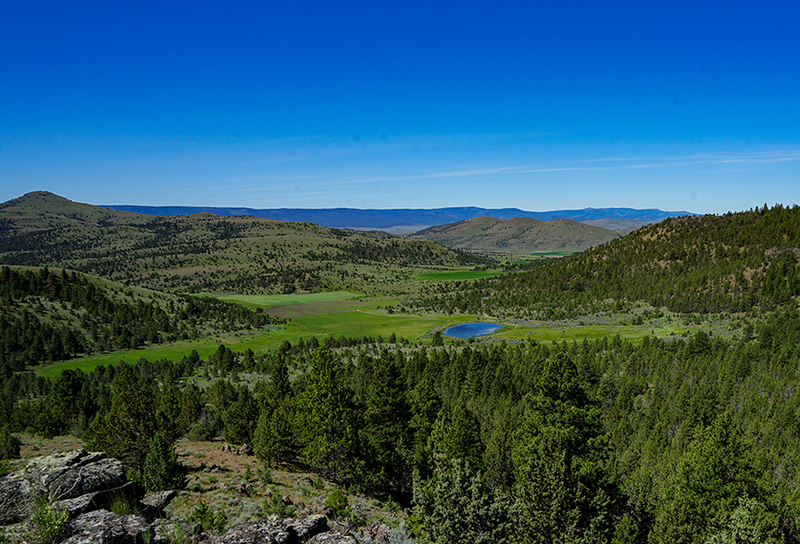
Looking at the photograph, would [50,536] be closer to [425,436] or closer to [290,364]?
[425,436]

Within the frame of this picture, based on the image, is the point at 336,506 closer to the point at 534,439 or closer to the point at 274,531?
the point at 274,531

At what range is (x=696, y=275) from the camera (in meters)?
158

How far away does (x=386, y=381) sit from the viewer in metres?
40.8

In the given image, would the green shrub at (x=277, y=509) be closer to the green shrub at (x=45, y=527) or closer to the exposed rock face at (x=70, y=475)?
the exposed rock face at (x=70, y=475)

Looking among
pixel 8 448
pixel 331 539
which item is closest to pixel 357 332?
pixel 8 448

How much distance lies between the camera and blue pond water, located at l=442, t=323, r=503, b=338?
145 meters

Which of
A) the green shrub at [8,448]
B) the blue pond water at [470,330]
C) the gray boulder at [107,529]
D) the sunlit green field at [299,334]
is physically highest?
the gray boulder at [107,529]

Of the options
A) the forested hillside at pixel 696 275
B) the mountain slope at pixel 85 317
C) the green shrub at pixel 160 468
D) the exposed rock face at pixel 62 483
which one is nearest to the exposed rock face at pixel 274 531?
the exposed rock face at pixel 62 483

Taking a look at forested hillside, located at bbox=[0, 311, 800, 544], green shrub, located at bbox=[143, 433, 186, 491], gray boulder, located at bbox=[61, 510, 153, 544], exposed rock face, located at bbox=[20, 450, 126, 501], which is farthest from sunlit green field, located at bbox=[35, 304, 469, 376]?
gray boulder, located at bbox=[61, 510, 153, 544]

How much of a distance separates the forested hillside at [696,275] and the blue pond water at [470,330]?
19.2 meters

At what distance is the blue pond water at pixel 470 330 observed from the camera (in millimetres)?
145262

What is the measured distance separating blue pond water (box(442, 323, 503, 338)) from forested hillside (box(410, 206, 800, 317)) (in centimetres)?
1923

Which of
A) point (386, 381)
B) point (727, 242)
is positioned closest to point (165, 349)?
point (386, 381)

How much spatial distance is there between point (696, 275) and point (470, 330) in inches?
3409
